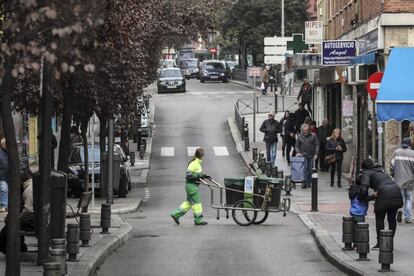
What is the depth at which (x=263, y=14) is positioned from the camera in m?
79.0

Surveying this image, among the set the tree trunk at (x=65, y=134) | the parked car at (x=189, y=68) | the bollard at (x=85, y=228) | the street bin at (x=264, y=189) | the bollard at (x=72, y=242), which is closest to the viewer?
the bollard at (x=72, y=242)

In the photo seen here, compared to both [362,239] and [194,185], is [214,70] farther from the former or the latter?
[362,239]

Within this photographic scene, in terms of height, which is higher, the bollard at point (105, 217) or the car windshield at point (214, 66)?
the car windshield at point (214, 66)

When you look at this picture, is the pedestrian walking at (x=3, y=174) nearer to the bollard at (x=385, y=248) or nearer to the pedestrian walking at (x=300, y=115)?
the bollard at (x=385, y=248)

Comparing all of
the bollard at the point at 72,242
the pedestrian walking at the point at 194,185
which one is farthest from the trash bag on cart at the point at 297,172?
the bollard at the point at 72,242

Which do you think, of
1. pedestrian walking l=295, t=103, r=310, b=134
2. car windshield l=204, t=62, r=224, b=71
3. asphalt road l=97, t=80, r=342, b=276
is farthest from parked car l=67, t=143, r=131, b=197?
car windshield l=204, t=62, r=224, b=71

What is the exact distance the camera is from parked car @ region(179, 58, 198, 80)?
9450cm

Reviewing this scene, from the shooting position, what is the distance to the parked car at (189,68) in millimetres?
94500

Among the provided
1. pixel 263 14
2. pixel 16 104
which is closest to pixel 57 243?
pixel 16 104

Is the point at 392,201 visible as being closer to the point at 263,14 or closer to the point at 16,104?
the point at 16,104

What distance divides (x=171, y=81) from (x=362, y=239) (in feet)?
185

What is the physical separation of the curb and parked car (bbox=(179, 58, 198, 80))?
2881 inches

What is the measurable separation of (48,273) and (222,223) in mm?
11835

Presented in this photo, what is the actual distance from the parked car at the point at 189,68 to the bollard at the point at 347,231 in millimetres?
76367
